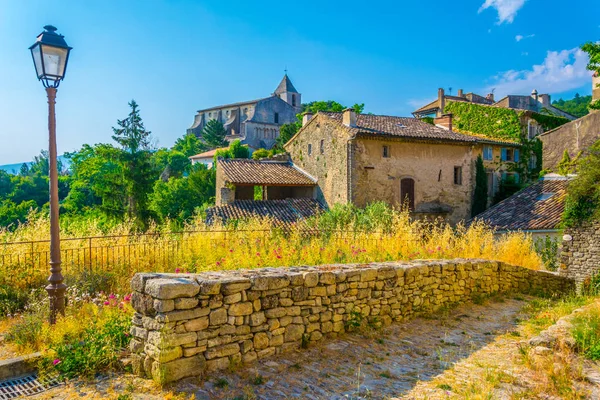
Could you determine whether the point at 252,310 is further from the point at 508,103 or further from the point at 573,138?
the point at 508,103

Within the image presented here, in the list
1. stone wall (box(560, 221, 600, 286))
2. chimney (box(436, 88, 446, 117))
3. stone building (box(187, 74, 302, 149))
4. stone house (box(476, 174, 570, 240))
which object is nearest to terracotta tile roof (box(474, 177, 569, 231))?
stone house (box(476, 174, 570, 240))

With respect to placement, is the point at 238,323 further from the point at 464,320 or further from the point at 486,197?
the point at 486,197

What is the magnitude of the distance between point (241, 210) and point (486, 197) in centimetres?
1663

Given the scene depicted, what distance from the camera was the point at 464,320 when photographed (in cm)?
807

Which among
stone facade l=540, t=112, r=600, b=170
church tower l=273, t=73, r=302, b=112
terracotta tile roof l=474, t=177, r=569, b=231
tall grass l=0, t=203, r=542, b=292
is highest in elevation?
church tower l=273, t=73, r=302, b=112

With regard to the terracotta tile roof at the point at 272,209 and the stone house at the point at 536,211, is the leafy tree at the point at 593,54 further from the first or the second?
the terracotta tile roof at the point at 272,209

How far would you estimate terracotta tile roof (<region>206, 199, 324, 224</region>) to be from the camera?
70.7 ft

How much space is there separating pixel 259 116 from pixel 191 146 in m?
15.0

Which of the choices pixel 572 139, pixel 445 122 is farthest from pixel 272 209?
pixel 572 139

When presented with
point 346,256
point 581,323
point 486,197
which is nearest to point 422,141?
point 486,197

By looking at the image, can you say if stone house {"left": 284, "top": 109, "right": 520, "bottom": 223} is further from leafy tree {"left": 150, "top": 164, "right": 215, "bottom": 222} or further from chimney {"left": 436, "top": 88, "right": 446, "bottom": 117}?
leafy tree {"left": 150, "top": 164, "right": 215, "bottom": 222}

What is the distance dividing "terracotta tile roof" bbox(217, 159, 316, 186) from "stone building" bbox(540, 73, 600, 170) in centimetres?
A: 1442

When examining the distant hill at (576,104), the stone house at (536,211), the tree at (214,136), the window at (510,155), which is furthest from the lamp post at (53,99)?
the tree at (214,136)

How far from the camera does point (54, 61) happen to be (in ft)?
20.1
